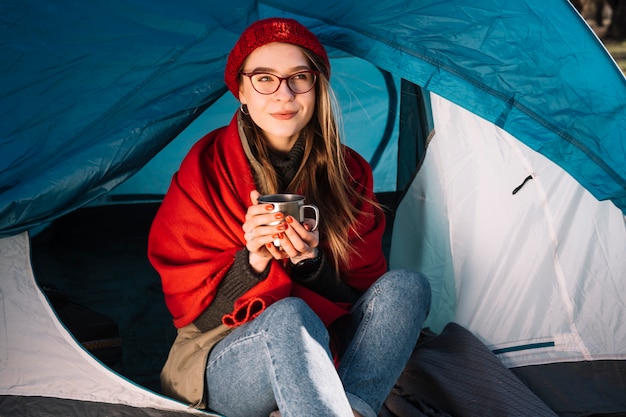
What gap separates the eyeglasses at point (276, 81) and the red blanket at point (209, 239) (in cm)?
11

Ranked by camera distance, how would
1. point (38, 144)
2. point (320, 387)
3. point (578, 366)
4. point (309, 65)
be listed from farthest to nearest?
point (578, 366) → point (38, 144) → point (309, 65) → point (320, 387)

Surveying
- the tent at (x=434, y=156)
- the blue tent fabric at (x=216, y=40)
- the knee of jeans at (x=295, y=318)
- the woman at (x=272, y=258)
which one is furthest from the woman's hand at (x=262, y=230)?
the blue tent fabric at (x=216, y=40)

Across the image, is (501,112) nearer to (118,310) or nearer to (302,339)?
(302,339)

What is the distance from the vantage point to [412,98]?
2531 millimetres

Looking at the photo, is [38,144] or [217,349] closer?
[217,349]

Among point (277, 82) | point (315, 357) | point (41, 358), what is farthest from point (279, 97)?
point (41, 358)

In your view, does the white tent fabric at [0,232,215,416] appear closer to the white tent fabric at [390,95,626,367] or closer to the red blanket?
the red blanket

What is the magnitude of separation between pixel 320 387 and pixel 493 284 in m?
0.84

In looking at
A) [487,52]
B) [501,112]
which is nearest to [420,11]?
[487,52]

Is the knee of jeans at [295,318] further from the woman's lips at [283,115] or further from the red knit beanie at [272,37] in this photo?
the red knit beanie at [272,37]

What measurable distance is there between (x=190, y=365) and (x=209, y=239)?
0.26 metres

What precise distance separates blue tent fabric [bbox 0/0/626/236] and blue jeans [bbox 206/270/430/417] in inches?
17.6

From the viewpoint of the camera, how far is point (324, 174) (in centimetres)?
184

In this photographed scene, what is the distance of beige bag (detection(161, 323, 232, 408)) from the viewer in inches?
63.0
